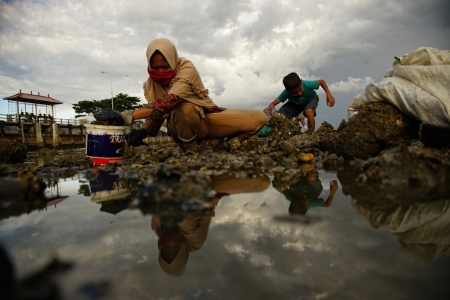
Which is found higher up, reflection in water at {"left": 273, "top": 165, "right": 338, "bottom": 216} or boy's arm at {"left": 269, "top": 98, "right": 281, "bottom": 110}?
boy's arm at {"left": 269, "top": 98, "right": 281, "bottom": 110}

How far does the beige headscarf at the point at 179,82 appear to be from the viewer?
3.56 m

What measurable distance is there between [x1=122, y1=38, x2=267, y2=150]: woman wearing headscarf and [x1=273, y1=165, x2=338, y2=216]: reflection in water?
1884mm

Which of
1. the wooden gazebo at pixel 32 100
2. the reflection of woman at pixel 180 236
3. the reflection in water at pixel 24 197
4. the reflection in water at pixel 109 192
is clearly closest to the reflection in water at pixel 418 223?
the reflection of woman at pixel 180 236

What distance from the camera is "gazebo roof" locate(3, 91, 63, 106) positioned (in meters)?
33.3

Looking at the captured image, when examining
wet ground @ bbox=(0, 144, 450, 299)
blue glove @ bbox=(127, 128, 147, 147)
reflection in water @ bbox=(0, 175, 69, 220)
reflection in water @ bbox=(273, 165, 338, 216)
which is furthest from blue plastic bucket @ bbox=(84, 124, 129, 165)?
reflection in water @ bbox=(273, 165, 338, 216)

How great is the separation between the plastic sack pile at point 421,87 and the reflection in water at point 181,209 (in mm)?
2064

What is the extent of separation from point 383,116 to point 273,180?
1862mm

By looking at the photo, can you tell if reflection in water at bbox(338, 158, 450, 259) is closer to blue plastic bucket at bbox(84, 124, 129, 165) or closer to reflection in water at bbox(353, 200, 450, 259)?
reflection in water at bbox(353, 200, 450, 259)

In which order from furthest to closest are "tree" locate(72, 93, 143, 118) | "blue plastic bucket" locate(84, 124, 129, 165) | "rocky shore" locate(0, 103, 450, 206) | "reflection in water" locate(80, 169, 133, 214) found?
"tree" locate(72, 93, 143, 118), "blue plastic bucket" locate(84, 124, 129, 165), "rocky shore" locate(0, 103, 450, 206), "reflection in water" locate(80, 169, 133, 214)

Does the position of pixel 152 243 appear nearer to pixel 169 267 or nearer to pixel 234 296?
pixel 169 267

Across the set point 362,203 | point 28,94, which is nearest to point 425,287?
point 362,203

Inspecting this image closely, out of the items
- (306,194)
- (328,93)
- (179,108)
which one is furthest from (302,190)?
(328,93)

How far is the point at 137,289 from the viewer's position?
681 millimetres

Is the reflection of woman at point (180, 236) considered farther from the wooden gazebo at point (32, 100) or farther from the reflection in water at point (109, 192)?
the wooden gazebo at point (32, 100)
